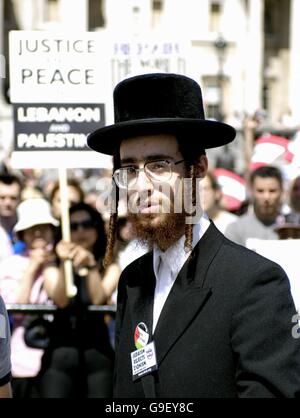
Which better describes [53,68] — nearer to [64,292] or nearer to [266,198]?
[64,292]

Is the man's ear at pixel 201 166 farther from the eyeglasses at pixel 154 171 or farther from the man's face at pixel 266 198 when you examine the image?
the man's face at pixel 266 198

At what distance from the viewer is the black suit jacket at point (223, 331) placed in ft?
7.39

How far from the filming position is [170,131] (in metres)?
2.52

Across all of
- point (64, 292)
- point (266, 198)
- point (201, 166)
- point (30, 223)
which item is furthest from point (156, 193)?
point (266, 198)

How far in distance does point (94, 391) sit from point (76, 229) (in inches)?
40.8

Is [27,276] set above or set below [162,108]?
below

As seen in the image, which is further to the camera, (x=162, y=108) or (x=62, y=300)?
(x=62, y=300)

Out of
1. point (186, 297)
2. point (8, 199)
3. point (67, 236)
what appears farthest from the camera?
point (8, 199)

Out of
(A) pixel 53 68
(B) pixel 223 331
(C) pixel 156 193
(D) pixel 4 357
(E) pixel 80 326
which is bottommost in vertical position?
(E) pixel 80 326

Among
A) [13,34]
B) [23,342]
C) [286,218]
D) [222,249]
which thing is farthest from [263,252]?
[286,218]

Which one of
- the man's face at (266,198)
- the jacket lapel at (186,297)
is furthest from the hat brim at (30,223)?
the jacket lapel at (186,297)

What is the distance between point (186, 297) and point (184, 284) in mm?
50

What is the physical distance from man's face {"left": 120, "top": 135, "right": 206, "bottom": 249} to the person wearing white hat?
2647mm

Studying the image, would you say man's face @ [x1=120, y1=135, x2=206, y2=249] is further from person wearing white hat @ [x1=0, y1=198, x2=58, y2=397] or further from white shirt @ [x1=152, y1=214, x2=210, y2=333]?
person wearing white hat @ [x1=0, y1=198, x2=58, y2=397]
